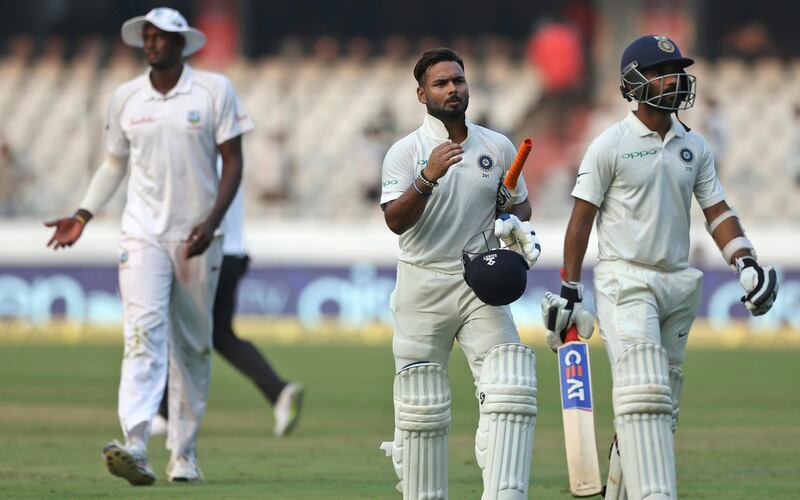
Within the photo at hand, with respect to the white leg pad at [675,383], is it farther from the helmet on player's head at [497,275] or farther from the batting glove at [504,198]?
the batting glove at [504,198]

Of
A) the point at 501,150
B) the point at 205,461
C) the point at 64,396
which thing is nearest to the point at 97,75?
the point at 64,396

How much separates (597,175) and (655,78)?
42 centimetres

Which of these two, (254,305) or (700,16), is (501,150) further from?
(700,16)

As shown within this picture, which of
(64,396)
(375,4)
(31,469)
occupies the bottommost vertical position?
(31,469)

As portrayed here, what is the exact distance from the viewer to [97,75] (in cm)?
2367

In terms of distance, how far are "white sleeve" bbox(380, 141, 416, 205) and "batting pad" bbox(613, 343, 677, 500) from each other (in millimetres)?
986

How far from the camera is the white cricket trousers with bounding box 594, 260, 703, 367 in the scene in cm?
591

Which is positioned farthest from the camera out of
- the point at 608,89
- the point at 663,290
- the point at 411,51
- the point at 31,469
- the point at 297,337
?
the point at 411,51

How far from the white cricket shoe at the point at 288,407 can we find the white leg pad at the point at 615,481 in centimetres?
378

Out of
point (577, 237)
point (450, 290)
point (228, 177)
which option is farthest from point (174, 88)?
point (577, 237)

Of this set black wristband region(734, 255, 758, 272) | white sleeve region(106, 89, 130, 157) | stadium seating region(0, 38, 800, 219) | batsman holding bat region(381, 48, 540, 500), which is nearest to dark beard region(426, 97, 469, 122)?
batsman holding bat region(381, 48, 540, 500)

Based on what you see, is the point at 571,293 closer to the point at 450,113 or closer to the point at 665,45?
the point at 450,113

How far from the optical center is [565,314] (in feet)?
19.5

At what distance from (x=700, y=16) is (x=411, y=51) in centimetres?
435
